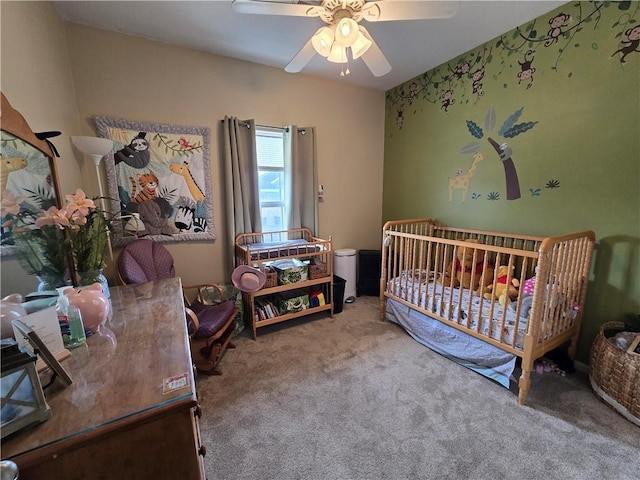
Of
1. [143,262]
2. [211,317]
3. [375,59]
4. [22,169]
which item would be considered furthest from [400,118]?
[22,169]

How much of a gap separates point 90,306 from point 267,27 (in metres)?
2.16

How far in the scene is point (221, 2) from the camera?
177 cm

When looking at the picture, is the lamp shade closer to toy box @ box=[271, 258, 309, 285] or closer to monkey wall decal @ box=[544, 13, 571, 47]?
toy box @ box=[271, 258, 309, 285]

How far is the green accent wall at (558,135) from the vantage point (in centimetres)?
173

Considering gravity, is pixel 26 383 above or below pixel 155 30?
below

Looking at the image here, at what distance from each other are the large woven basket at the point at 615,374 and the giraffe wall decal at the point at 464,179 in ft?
4.73

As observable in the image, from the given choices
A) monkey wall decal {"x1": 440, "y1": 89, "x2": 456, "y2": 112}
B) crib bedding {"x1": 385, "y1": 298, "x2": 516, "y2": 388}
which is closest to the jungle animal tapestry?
crib bedding {"x1": 385, "y1": 298, "x2": 516, "y2": 388}

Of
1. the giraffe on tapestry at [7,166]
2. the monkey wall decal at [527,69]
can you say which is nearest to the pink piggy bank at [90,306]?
the giraffe on tapestry at [7,166]

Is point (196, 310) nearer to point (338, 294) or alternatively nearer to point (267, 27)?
point (338, 294)

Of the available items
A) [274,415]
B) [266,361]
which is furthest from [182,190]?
[274,415]

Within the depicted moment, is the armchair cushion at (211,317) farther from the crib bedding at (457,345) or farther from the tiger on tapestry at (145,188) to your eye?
the crib bedding at (457,345)

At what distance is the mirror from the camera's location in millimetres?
993

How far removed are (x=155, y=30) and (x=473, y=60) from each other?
8.75 ft

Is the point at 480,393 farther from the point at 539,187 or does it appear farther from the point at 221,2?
the point at 221,2
